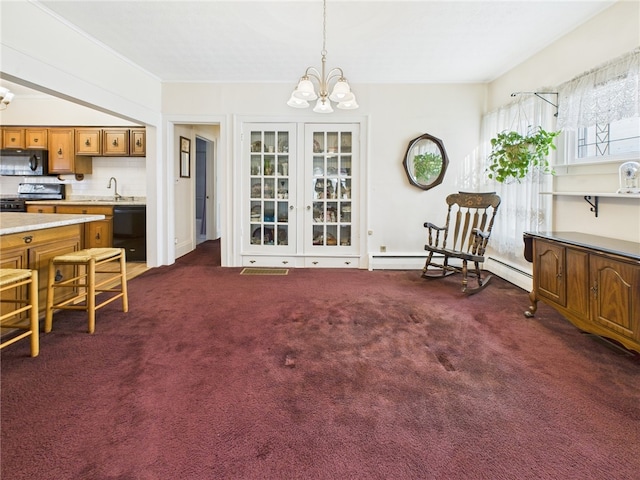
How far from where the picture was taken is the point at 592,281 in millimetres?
2336

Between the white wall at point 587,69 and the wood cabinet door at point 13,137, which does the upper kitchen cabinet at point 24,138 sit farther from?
→ the white wall at point 587,69

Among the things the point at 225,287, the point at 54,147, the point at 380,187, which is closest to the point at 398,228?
the point at 380,187

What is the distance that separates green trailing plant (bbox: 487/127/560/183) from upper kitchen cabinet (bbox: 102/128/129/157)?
17.0 feet

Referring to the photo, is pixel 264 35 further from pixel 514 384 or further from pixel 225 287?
pixel 514 384

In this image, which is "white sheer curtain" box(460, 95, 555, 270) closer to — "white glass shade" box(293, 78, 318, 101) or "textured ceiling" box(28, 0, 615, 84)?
"textured ceiling" box(28, 0, 615, 84)

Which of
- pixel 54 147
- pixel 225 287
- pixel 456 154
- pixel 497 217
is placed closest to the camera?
pixel 225 287

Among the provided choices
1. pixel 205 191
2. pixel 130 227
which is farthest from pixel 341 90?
pixel 205 191

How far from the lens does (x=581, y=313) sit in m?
2.44

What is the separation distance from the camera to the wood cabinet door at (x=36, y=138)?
5.30m

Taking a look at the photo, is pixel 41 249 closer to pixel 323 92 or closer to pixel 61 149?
pixel 323 92

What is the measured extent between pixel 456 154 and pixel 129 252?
5043mm

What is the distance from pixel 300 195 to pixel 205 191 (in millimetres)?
3152

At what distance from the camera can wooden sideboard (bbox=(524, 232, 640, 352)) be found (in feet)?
6.73

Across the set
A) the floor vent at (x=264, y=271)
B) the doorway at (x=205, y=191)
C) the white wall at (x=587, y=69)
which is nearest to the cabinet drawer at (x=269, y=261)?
the floor vent at (x=264, y=271)
